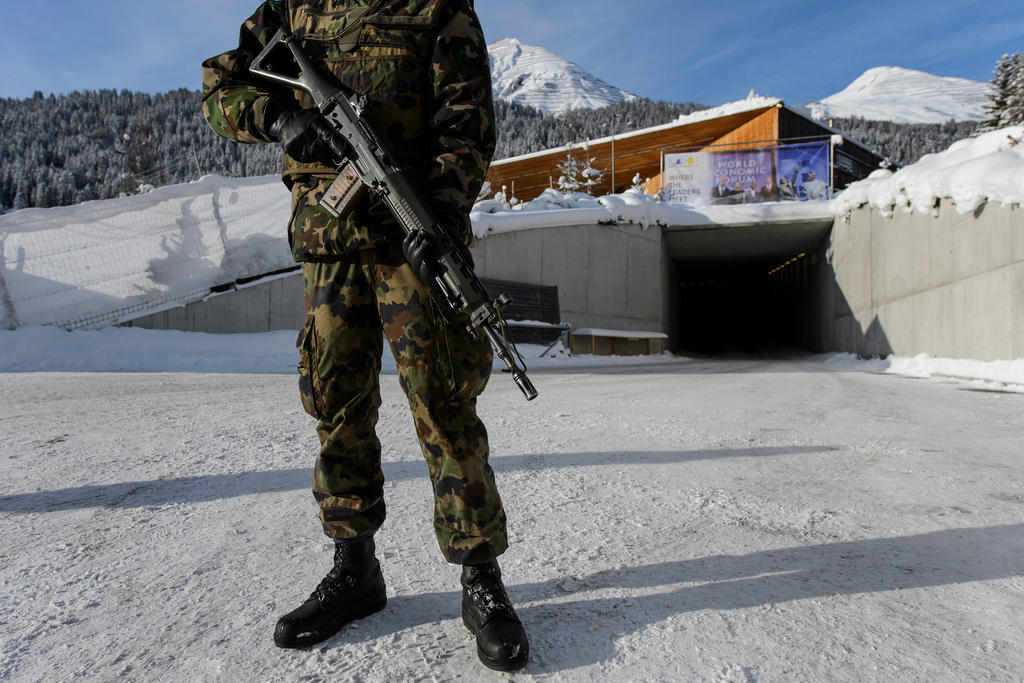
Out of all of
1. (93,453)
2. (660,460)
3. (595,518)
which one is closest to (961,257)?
(660,460)

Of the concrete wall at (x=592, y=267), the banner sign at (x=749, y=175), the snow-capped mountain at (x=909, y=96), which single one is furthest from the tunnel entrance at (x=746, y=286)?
the snow-capped mountain at (x=909, y=96)

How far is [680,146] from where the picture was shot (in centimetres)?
2344

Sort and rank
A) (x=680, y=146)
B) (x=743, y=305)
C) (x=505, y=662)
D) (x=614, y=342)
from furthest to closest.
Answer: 1. (x=743, y=305)
2. (x=680, y=146)
3. (x=614, y=342)
4. (x=505, y=662)

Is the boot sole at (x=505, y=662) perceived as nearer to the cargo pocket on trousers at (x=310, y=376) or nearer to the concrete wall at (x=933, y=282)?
the cargo pocket on trousers at (x=310, y=376)

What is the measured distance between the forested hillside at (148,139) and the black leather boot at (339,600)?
45.9 metres

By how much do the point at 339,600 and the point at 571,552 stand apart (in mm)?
786

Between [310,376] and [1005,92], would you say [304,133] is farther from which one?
[1005,92]

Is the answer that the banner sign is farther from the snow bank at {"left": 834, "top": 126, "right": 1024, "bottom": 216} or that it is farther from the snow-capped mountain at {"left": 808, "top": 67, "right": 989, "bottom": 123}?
the snow-capped mountain at {"left": 808, "top": 67, "right": 989, "bottom": 123}

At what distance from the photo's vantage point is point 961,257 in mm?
8594

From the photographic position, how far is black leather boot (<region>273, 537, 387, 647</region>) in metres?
1.38

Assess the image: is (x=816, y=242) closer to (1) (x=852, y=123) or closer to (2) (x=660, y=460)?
(2) (x=660, y=460)

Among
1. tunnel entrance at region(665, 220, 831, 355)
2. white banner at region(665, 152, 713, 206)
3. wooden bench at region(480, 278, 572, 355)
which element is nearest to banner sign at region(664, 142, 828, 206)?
white banner at region(665, 152, 713, 206)

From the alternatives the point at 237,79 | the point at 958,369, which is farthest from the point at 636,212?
the point at 237,79

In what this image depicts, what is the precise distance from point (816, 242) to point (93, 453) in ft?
59.3
